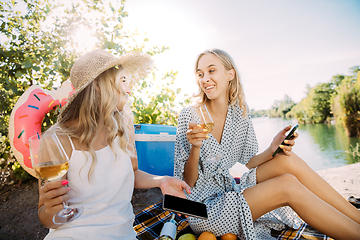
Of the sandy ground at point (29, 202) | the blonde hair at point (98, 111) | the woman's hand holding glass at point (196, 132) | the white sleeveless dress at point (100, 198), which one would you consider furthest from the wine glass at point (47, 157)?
the sandy ground at point (29, 202)

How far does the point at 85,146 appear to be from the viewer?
61.9 inches

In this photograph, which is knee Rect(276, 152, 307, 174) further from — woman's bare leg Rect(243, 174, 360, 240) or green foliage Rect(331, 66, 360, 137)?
green foliage Rect(331, 66, 360, 137)

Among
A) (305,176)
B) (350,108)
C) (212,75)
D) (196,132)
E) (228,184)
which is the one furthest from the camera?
(350,108)

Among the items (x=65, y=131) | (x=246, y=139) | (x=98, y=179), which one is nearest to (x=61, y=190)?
(x=98, y=179)

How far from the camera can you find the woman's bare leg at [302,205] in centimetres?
167

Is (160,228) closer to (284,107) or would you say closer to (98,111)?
(98,111)

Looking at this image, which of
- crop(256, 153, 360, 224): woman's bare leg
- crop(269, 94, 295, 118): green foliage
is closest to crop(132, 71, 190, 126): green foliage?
crop(256, 153, 360, 224): woman's bare leg

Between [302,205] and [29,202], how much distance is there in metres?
3.77

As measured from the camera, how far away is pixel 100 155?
1609mm

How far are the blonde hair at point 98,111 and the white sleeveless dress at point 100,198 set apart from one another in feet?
0.54

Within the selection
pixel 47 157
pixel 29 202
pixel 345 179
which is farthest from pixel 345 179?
pixel 29 202

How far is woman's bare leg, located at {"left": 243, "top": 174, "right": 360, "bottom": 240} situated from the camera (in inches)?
65.8

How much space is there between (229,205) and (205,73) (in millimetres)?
1544

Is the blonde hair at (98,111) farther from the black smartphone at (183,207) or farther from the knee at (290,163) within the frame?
the knee at (290,163)
